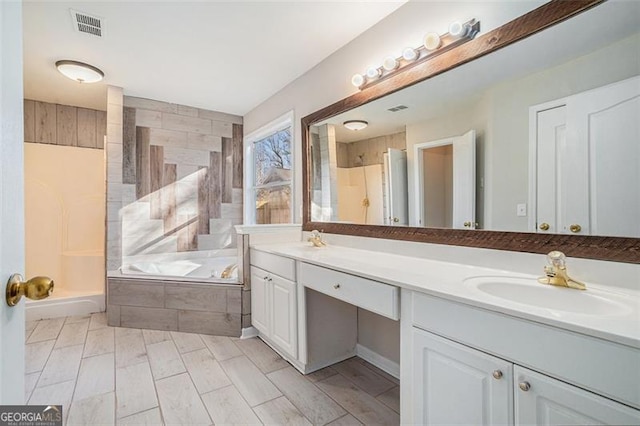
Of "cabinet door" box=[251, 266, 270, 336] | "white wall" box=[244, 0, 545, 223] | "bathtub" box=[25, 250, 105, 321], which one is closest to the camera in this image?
"white wall" box=[244, 0, 545, 223]

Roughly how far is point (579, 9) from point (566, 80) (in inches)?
10.2

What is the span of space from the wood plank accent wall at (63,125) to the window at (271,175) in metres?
1.93

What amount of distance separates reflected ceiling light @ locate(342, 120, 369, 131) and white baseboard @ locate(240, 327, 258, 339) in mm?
1906

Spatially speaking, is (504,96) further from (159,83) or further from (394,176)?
(159,83)

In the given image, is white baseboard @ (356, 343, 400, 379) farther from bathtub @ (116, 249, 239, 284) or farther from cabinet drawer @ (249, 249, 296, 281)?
bathtub @ (116, 249, 239, 284)

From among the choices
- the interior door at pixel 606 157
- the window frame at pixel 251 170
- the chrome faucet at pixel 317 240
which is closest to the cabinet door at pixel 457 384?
the interior door at pixel 606 157

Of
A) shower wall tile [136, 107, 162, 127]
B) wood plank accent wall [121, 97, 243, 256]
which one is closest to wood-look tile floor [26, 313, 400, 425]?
wood plank accent wall [121, 97, 243, 256]

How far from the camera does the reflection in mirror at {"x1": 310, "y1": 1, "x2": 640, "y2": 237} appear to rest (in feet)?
3.69

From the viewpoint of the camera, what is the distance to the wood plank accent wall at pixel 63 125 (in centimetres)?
351

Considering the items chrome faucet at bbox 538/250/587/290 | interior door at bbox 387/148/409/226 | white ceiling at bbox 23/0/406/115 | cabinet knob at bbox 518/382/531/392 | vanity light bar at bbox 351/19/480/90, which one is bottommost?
cabinet knob at bbox 518/382/531/392

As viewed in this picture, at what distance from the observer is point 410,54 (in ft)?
5.87

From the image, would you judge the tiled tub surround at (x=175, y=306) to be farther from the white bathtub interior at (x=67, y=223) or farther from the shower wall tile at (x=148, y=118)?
the shower wall tile at (x=148, y=118)

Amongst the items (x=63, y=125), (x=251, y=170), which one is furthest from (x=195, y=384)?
(x=63, y=125)

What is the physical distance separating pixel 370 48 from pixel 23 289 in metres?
2.25
